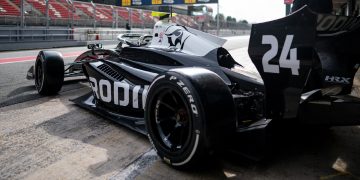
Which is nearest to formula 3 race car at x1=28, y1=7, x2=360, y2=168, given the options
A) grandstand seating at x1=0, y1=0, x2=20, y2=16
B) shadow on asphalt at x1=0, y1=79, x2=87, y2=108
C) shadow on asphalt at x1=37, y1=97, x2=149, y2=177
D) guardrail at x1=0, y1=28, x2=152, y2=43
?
shadow on asphalt at x1=37, y1=97, x2=149, y2=177

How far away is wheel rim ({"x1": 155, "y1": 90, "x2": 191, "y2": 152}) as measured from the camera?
2.58 m

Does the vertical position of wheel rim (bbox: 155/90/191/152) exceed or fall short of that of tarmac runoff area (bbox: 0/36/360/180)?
it exceeds it

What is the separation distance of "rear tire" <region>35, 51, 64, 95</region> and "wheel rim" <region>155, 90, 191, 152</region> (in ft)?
9.07

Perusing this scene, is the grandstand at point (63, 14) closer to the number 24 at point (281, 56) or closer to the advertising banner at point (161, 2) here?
the advertising banner at point (161, 2)

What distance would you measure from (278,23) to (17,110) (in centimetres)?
346

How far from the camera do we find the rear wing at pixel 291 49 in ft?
7.66

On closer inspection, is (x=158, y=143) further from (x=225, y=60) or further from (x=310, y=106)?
A: (x=225, y=60)

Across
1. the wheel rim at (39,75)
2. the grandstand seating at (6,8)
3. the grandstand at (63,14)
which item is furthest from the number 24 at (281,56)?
the grandstand seating at (6,8)

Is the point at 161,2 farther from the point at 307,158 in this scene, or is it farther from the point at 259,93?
the point at 307,158

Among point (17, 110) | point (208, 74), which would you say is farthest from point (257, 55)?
point (17, 110)

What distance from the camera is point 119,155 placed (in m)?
2.89

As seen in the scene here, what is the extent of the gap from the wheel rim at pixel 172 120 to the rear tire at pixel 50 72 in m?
2.76

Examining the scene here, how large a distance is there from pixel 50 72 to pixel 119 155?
2.57 m

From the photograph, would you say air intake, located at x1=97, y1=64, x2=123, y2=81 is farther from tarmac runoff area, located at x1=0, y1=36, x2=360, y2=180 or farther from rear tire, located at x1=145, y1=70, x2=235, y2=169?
rear tire, located at x1=145, y1=70, x2=235, y2=169
